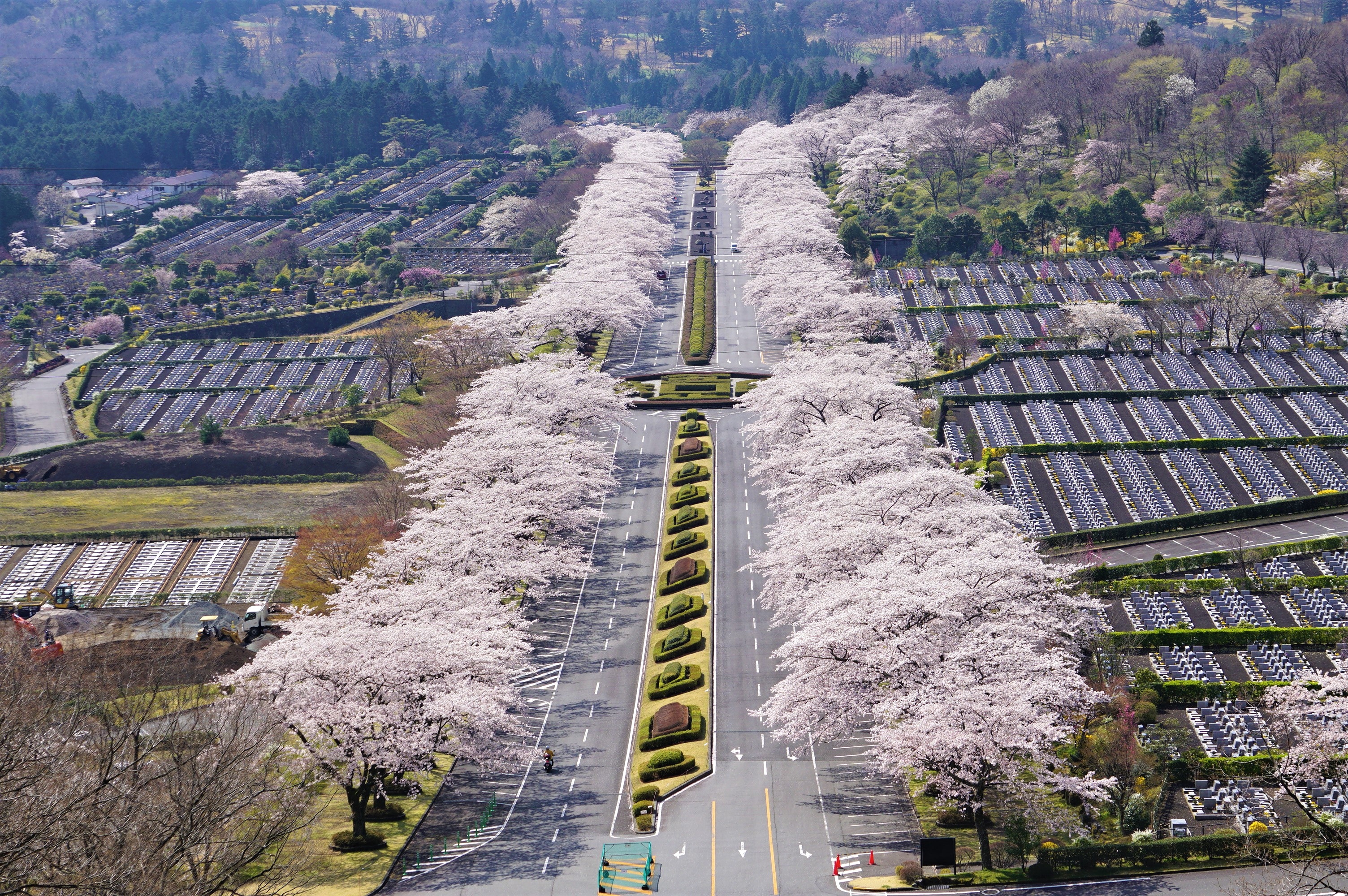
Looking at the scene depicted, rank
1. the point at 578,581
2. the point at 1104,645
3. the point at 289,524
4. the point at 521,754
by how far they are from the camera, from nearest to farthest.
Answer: the point at 521,754, the point at 1104,645, the point at 578,581, the point at 289,524

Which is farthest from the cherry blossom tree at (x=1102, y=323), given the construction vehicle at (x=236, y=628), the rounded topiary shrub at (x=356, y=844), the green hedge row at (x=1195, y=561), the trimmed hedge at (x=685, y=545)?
the rounded topiary shrub at (x=356, y=844)

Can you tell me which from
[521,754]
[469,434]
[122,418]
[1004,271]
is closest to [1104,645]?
[521,754]

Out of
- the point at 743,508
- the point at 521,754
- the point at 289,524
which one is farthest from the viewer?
the point at 289,524

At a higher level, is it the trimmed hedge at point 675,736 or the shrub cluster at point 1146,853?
the shrub cluster at point 1146,853

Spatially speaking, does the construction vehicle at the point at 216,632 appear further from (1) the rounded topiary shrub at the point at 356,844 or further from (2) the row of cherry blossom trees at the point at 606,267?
(2) the row of cherry blossom trees at the point at 606,267

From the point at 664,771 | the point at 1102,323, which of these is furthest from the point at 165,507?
the point at 1102,323

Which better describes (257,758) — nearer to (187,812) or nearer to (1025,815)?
(187,812)

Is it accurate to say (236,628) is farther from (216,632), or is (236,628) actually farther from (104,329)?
(104,329)
